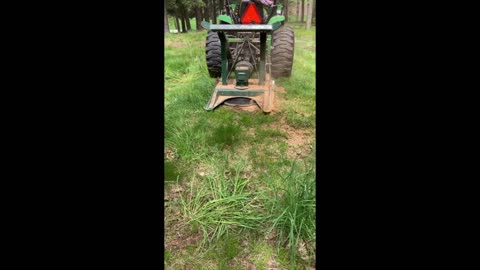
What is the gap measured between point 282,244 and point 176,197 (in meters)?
0.85

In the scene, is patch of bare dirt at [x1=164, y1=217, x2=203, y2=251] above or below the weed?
below

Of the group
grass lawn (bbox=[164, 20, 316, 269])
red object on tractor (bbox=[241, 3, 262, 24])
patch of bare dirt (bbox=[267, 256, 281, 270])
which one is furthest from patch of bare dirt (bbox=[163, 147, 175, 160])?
red object on tractor (bbox=[241, 3, 262, 24])

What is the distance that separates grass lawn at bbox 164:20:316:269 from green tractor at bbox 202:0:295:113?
0.77 feet

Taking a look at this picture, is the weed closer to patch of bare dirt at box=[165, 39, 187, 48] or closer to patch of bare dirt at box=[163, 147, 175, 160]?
patch of bare dirt at box=[163, 147, 175, 160]

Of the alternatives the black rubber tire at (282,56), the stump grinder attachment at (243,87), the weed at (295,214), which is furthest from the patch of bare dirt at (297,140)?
the black rubber tire at (282,56)

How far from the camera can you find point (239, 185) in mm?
2391

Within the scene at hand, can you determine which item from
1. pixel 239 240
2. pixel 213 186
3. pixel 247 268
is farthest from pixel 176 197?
pixel 247 268

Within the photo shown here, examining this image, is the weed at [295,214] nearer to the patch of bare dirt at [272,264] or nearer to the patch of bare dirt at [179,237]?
the patch of bare dirt at [272,264]

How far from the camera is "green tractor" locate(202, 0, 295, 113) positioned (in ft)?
13.4

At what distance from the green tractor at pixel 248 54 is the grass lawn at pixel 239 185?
0.23m

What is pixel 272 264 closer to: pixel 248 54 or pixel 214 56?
pixel 248 54

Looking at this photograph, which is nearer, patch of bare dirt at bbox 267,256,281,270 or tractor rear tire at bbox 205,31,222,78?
patch of bare dirt at bbox 267,256,281,270

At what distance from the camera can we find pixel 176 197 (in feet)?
7.72

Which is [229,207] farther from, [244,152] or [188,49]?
[188,49]
